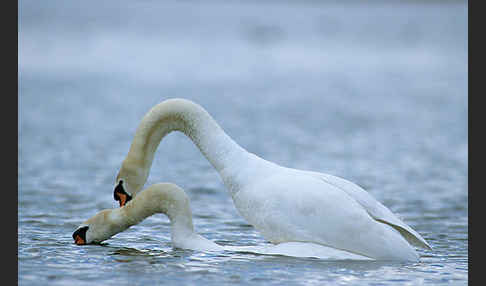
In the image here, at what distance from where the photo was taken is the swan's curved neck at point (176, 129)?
8.35 metres

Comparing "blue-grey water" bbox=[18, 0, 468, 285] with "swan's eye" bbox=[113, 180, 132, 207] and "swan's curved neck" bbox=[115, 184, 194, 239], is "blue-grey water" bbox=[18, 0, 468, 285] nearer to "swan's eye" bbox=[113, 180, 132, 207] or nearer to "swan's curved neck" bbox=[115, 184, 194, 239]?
"swan's curved neck" bbox=[115, 184, 194, 239]

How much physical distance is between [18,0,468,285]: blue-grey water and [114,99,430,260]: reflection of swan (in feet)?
0.62

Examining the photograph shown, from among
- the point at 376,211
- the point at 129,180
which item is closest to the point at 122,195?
the point at 129,180

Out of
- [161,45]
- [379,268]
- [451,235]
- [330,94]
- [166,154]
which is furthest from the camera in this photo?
[161,45]

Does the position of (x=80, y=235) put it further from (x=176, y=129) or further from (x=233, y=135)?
(x=233, y=135)

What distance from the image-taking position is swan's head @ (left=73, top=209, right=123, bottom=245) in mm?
8336

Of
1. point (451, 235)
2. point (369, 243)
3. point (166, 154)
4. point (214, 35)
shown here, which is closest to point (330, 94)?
point (166, 154)

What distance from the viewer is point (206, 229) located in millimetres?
9594

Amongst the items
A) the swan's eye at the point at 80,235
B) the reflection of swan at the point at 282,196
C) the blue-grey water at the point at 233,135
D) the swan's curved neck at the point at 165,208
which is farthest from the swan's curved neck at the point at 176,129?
the blue-grey water at the point at 233,135

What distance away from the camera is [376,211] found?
8.05 m

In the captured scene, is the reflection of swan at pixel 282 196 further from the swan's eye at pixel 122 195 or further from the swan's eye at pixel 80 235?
the swan's eye at pixel 80 235

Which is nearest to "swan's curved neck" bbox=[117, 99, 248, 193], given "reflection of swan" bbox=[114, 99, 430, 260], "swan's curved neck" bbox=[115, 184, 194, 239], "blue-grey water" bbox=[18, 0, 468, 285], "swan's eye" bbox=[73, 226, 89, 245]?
"reflection of swan" bbox=[114, 99, 430, 260]

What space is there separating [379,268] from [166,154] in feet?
25.4

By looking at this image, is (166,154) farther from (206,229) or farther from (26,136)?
(206,229)
